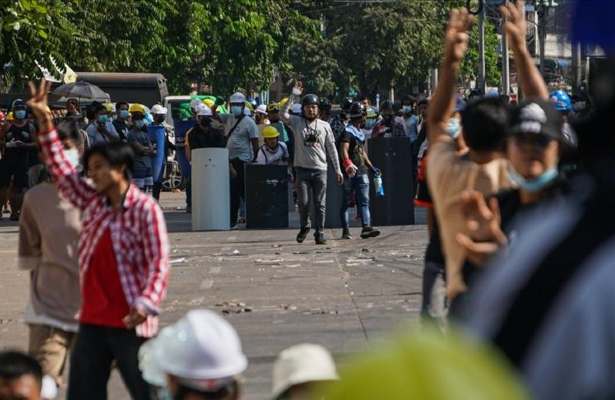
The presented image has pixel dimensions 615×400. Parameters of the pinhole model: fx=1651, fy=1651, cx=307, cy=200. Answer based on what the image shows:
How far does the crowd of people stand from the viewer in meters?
1.77

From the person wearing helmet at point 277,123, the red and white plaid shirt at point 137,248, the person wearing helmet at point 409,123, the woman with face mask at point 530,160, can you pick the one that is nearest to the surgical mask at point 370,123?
the person wearing helmet at point 409,123

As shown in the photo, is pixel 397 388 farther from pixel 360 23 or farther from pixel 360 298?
pixel 360 23

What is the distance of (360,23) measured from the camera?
210ft

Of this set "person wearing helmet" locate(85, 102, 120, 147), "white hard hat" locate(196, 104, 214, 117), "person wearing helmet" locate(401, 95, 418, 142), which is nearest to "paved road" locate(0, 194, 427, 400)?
"person wearing helmet" locate(85, 102, 120, 147)

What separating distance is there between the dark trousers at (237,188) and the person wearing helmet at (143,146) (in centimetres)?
121

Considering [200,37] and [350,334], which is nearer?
[350,334]

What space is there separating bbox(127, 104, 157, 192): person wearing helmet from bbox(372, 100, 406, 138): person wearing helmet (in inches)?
159

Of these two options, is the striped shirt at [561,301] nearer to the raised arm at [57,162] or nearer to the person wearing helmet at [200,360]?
the person wearing helmet at [200,360]

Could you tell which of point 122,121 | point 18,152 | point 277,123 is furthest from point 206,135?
point 277,123

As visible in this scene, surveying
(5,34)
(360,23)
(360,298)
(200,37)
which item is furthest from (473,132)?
(360,23)

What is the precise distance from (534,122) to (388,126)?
22.2 m

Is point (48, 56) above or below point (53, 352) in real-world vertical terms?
above

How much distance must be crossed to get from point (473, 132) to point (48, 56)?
47.2 feet

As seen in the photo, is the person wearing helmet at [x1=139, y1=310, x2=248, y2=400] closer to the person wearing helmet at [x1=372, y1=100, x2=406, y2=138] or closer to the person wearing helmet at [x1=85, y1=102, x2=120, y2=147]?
the person wearing helmet at [x1=85, y1=102, x2=120, y2=147]
